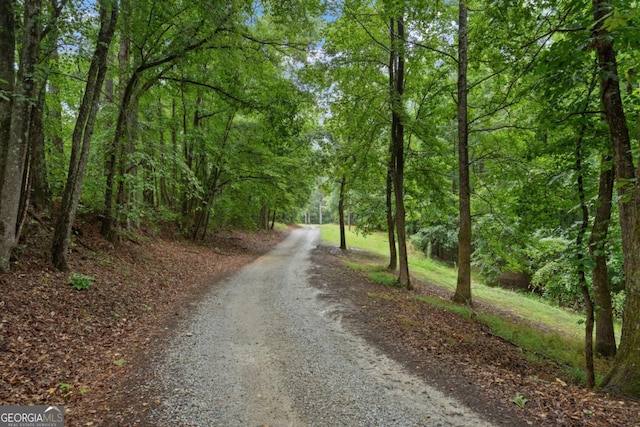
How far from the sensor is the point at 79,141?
24.0 feet

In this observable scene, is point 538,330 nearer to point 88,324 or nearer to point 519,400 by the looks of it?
point 519,400

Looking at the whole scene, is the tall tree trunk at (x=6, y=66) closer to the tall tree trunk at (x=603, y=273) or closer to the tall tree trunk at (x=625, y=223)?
the tall tree trunk at (x=625, y=223)

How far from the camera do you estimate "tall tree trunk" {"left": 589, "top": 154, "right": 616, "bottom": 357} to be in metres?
5.68

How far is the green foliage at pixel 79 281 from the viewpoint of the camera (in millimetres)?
6641

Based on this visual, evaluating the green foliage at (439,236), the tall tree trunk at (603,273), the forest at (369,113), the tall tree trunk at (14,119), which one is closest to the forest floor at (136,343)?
the forest at (369,113)

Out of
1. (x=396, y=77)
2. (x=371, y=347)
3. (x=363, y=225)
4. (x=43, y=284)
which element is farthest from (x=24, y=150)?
(x=363, y=225)

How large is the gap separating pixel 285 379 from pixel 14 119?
6.66 metres

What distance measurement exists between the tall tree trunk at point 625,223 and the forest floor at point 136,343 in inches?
15.6

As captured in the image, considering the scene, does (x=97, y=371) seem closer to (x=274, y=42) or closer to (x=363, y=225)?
(x=274, y=42)

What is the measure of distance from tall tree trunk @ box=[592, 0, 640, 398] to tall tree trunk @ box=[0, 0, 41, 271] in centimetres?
871

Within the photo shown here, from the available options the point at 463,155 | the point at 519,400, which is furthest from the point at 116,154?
the point at 519,400

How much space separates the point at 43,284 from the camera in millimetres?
6203

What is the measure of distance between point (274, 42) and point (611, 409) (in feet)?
34.5

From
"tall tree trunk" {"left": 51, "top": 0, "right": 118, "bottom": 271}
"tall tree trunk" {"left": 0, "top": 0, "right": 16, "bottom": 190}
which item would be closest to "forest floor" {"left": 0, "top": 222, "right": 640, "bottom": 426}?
"tall tree trunk" {"left": 51, "top": 0, "right": 118, "bottom": 271}
